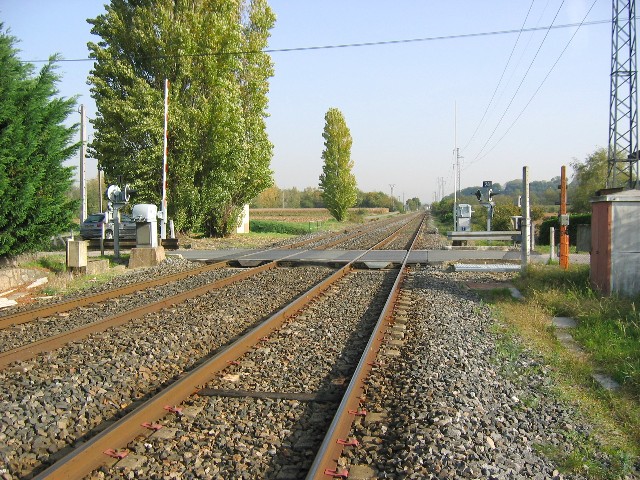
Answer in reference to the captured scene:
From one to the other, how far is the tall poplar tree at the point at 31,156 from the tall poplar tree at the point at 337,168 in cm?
5175

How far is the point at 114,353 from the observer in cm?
684

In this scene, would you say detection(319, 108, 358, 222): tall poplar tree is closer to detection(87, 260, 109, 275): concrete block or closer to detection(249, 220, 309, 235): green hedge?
detection(249, 220, 309, 235): green hedge

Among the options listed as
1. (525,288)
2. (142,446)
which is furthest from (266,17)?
(142,446)

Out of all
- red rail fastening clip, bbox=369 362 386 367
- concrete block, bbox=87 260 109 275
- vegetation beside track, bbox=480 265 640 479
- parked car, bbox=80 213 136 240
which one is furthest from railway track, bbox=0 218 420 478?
parked car, bbox=80 213 136 240

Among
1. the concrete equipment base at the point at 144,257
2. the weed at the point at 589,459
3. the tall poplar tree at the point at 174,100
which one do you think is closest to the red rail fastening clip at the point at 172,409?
the weed at the point at 589,459

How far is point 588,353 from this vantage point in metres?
7.34

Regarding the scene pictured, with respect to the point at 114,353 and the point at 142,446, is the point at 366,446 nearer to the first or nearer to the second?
the point at 142,446

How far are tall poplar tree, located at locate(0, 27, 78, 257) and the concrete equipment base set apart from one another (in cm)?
302

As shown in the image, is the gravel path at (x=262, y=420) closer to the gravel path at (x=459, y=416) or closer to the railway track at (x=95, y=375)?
the gravel path at (x=459, y=416)

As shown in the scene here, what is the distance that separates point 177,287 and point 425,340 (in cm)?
659

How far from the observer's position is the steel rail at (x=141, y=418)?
377cm

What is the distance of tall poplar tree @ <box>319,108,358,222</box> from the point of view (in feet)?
216

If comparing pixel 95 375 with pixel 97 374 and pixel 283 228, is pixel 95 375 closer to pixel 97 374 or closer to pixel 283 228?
pixel 97 374

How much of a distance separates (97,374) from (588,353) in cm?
569
